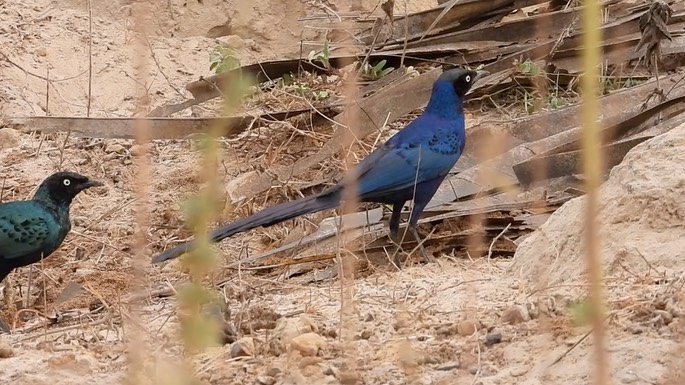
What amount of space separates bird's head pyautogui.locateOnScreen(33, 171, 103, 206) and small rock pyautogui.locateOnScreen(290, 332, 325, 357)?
2.95 meters

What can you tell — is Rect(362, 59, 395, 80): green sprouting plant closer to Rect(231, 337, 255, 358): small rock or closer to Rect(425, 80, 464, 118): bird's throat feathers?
Rect(425, 80, 464, 118): bird's throat feathers

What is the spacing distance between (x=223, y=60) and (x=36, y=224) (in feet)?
6.74

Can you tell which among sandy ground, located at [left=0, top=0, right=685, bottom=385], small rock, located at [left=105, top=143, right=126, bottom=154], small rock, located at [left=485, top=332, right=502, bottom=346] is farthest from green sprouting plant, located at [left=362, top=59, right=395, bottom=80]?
small rock, located at [left=485, top=332, right=502, bottom=346]

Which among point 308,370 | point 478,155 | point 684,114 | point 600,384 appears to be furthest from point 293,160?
point 600,384

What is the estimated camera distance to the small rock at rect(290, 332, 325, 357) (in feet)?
11.6

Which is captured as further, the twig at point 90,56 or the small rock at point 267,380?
the twig at point 90,56

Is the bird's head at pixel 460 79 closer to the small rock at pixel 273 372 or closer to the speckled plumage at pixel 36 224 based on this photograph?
the speckled plumage at pixel 36 224

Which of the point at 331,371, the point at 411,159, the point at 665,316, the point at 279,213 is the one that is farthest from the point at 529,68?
the point at 331,371

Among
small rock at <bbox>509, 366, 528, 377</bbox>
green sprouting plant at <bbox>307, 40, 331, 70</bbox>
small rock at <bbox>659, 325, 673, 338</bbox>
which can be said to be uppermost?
green sprouting plant at <bbox>307, 40, 331, 70</bbox>

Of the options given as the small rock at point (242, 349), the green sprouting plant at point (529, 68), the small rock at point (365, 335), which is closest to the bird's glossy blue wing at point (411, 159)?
the green sprouting plant at point (529, 68)

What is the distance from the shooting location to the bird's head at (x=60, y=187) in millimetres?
6219

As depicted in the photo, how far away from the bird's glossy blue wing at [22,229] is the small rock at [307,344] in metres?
2.56

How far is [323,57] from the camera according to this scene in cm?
723

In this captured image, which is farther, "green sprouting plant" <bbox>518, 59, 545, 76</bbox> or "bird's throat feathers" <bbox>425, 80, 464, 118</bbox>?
"green sprouting plant" <bbox>518, 59, 545, 76</bbox>
